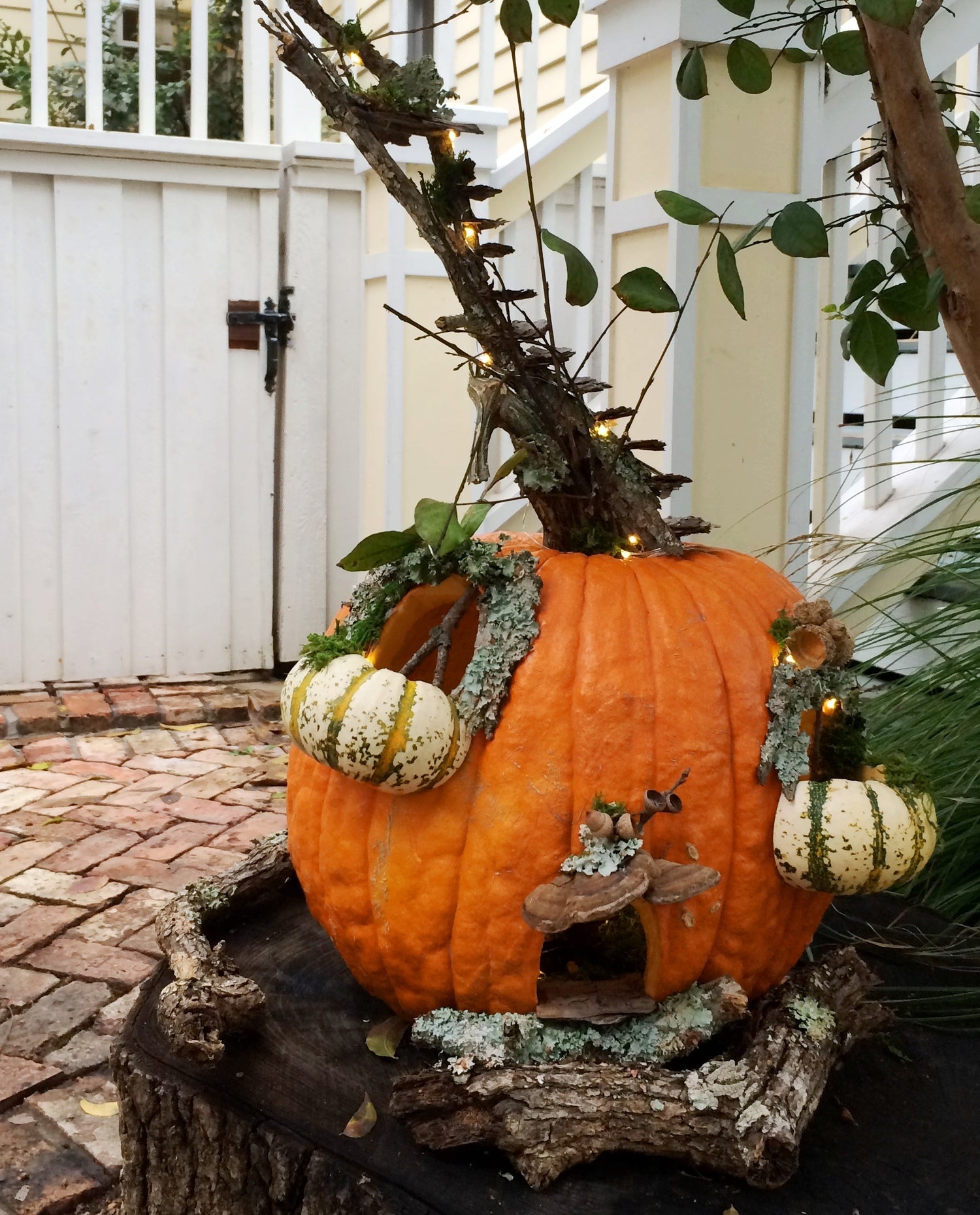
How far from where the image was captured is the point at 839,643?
1.19 m

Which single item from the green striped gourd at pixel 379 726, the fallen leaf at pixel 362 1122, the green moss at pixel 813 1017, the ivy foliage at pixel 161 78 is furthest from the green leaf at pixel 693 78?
the ivy foliage at pixel 161 78

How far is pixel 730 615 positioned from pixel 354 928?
1.66 feet

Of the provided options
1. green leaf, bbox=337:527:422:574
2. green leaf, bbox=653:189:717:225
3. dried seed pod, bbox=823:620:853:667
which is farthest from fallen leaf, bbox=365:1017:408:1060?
green leaf, bbox=653:189:717:225

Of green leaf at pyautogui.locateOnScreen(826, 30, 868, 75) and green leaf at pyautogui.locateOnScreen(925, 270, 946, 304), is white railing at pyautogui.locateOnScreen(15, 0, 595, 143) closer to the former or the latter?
green leaf at pyautogui.locateOnScreen(826, 30, 868, 75)

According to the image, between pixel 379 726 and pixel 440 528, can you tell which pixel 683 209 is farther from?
pixel 379 726

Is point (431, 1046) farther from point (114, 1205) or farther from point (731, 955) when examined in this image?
point (114, 1205)

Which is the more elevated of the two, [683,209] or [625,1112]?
[683,209]

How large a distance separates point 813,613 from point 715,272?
1369mm

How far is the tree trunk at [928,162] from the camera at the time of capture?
1172 mm

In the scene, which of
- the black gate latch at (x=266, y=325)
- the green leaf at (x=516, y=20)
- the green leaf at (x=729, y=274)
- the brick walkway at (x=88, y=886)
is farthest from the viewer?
the black gate latch at (x=266, y=325)

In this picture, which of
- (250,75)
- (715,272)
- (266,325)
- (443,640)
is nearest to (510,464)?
(443,640)

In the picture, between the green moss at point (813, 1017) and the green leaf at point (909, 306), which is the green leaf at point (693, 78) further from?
the green moss at point (813, 1017)

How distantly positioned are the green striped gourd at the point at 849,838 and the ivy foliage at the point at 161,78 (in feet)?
21.9

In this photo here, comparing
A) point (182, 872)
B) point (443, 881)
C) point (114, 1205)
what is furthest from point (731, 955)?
point (182, 872)
